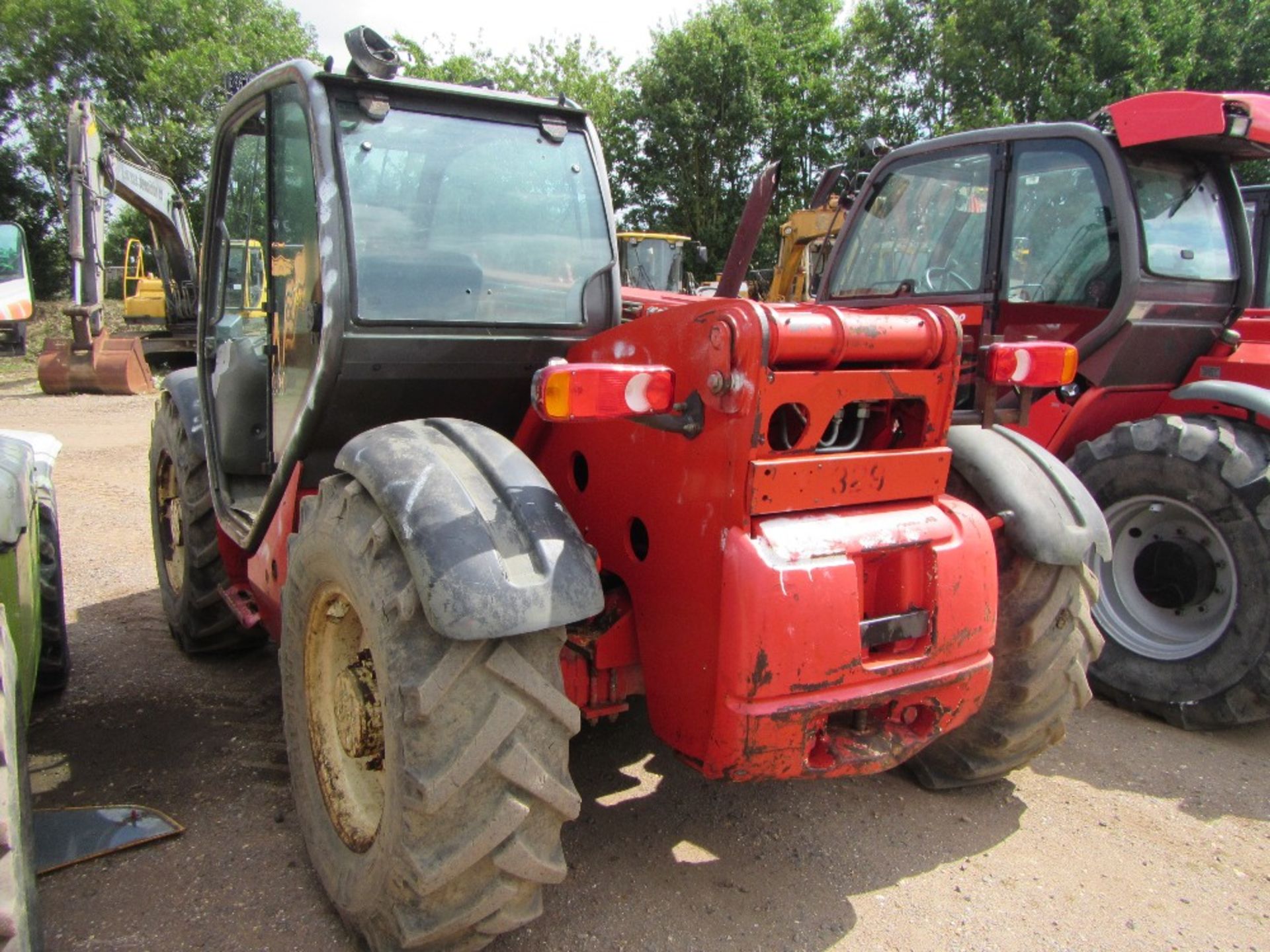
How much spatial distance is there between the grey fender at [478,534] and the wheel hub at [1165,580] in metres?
3.00

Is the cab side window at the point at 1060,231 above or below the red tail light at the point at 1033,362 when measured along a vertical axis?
above

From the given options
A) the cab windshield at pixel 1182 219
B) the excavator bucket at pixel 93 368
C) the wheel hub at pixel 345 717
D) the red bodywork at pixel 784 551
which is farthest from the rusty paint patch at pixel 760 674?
the excavator bucket at pixel 93 368

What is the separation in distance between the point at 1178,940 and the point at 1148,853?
44 cm

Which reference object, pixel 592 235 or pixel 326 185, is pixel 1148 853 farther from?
pixel 326 185

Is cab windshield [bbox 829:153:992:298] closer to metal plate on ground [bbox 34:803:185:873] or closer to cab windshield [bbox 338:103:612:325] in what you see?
cab windshield [bbox 338:103:612:325]

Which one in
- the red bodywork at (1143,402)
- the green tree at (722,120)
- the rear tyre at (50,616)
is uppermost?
the green tree at (722,120)

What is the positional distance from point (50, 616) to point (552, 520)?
2.67 meters

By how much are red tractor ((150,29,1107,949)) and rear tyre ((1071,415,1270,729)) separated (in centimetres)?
132

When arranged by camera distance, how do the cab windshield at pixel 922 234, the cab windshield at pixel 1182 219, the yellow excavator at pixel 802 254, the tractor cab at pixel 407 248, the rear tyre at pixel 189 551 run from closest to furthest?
1. the tractor cab at pixel 407 248
2. the rear tyre at pixel 189 551
3. the cab windshield at pixel 1182 219
4. the cab windshield at pixel 922 234
5. the yellow excavator at pixel 802 254

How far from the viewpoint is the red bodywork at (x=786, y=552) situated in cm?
206

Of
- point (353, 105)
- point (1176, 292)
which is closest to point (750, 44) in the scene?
point (1176, 292)

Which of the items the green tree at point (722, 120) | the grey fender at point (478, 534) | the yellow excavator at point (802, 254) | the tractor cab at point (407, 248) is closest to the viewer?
the grey fender at point (478, 534)

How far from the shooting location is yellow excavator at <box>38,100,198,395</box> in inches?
470

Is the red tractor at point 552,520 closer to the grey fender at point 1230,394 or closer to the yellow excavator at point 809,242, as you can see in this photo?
the grey fender at point 1230,394
